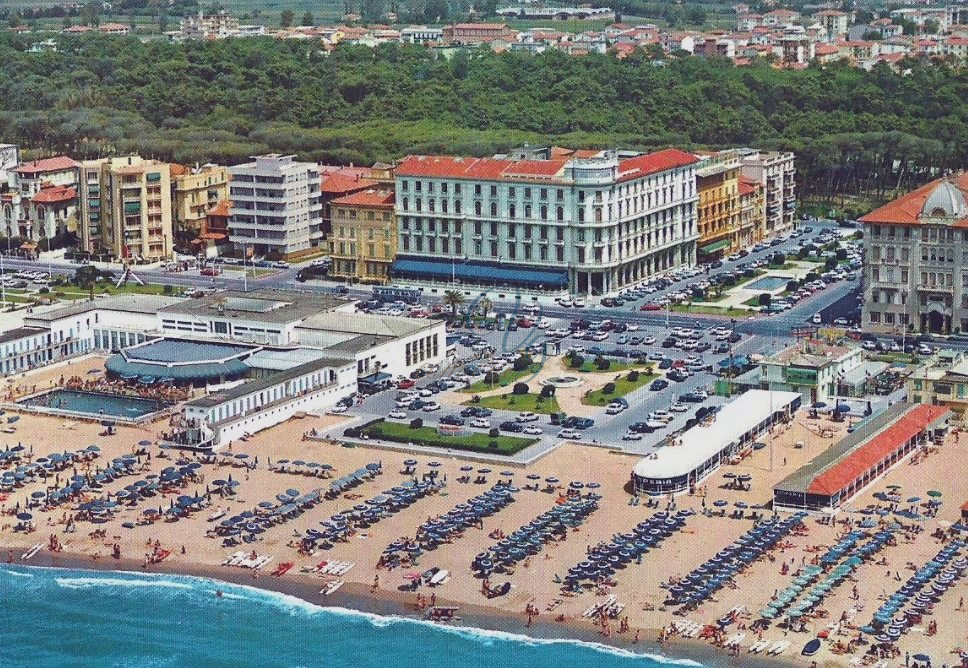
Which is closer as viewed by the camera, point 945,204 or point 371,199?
point 945,204

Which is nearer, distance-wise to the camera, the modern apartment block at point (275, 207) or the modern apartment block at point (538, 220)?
the modern apartment block at point (538, 220)

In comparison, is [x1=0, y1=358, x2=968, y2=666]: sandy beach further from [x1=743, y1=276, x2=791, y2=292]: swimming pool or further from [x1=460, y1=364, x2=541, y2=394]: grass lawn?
[x1=743, y1=276, x2=791, y2=292]: swimming pool

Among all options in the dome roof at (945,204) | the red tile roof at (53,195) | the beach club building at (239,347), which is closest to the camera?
the beach club building at (239,347)

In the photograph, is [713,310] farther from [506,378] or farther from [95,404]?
[95,404]

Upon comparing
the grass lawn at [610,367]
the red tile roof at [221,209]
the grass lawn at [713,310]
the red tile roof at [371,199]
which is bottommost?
the grass lawn at [610,367]

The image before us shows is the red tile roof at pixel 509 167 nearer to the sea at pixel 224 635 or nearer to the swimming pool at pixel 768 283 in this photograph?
the swimming pool at pixel 768 283

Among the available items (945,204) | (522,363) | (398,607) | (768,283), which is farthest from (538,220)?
(398,607)

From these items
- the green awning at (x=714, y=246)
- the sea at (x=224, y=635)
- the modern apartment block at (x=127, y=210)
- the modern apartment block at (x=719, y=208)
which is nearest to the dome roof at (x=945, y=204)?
the modern apartment block at (x=719, y=208)

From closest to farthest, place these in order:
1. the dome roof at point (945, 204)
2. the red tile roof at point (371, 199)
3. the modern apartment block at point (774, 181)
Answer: the dome roof at point (945, 204) < the red tile roof at point (371, 199) < the modern apartment block at point (774, 181)
